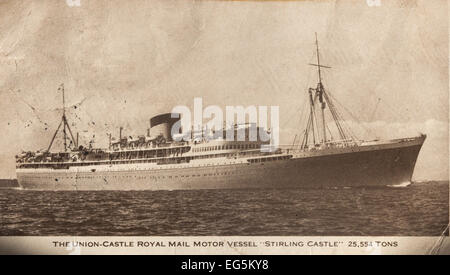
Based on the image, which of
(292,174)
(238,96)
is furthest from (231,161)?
(238,96)

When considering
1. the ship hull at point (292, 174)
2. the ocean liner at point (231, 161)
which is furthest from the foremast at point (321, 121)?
the ship hull at point (292, 174)

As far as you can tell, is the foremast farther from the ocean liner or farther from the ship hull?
the ship hull

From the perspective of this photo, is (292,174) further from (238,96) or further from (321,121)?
(238,96)

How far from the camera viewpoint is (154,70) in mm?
12141

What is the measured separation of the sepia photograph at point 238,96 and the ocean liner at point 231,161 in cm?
47

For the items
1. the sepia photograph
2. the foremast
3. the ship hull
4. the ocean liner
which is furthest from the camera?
the ship hull

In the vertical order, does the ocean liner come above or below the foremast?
below

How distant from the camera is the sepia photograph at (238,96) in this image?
11.0 meters

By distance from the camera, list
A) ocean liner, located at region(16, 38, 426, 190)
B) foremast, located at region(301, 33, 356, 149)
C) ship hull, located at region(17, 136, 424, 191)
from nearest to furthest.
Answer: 1. foremast, located at region(301, 33, 356, 149)
2. ocean liner, located at region(16, 38, 426, 190)
3. ship hull, located at region(17, 136, 424, 191)

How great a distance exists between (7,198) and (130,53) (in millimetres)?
5403

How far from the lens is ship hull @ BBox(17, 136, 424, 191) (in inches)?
599

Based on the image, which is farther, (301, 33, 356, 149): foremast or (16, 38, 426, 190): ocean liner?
(16, 38, 426, 190): ocean liner

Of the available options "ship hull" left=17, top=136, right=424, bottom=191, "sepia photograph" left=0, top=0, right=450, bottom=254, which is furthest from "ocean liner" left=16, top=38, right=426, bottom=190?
Answer: "sepia photograph" left=0, top=0, right=450, bottom=254

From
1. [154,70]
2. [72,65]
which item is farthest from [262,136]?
[72,65]
